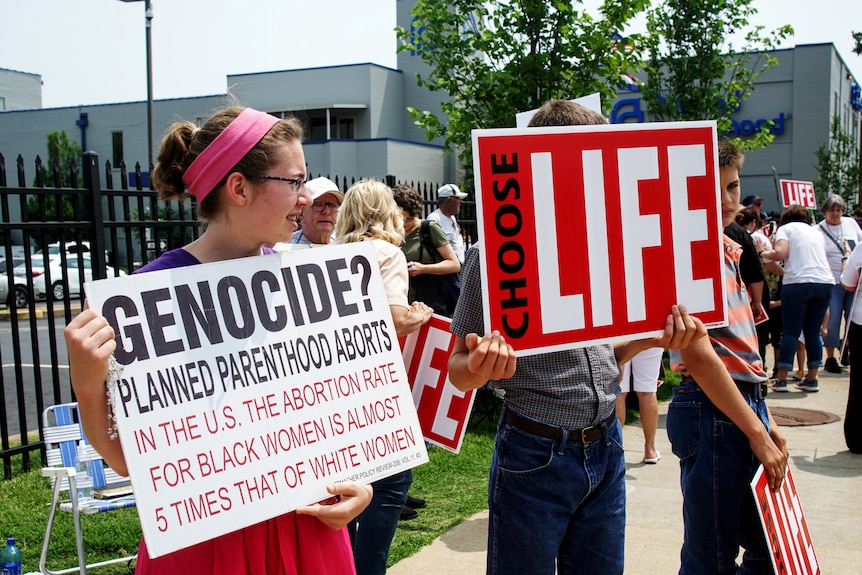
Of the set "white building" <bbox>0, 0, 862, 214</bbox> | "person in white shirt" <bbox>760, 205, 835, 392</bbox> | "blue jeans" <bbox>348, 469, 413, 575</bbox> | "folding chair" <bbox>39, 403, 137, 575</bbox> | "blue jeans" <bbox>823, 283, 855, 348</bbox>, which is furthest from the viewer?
"white building" <bbox>0, 0, 862, 214</bbox>

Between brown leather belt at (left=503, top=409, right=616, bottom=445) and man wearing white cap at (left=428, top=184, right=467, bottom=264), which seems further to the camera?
man wearing white cap at (left=428, top=184, right=467, bottom=264)

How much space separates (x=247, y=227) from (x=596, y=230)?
3.24 ft

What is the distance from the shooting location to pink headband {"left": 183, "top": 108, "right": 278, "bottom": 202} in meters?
2.01

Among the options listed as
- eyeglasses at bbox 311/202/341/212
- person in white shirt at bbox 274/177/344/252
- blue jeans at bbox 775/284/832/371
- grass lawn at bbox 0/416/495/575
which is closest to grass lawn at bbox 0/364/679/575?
grass lawn at bbox 0/416/495/575

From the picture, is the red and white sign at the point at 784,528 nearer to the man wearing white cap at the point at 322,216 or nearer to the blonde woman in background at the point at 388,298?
the blonde woman in background at the point at 388,298

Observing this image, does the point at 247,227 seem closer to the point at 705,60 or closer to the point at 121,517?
the point at 121,517

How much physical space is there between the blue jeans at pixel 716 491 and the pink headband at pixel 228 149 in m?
1.87

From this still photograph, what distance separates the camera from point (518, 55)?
8922mm

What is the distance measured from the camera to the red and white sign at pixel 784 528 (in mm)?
2650

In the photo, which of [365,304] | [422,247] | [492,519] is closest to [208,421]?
[365,304]

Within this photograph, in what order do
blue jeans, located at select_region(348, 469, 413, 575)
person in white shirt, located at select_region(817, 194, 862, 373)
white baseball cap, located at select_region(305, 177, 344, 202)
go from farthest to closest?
1. person in white shirt, located at select_region(817, 194, 862, 373)
2. white baseball cap, located at select_region(305, 177, 344, 202)
3. blue jeans, located at select_region(348, 469, 413, 575)

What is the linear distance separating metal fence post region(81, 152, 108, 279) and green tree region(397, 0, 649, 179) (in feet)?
12.7

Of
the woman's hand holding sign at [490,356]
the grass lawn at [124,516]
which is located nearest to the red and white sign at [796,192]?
the grass lawn at [124,516]

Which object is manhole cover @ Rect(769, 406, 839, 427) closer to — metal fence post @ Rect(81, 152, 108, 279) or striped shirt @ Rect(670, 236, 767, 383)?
striped shirt @ Rect(670, 236, 767, 383)
